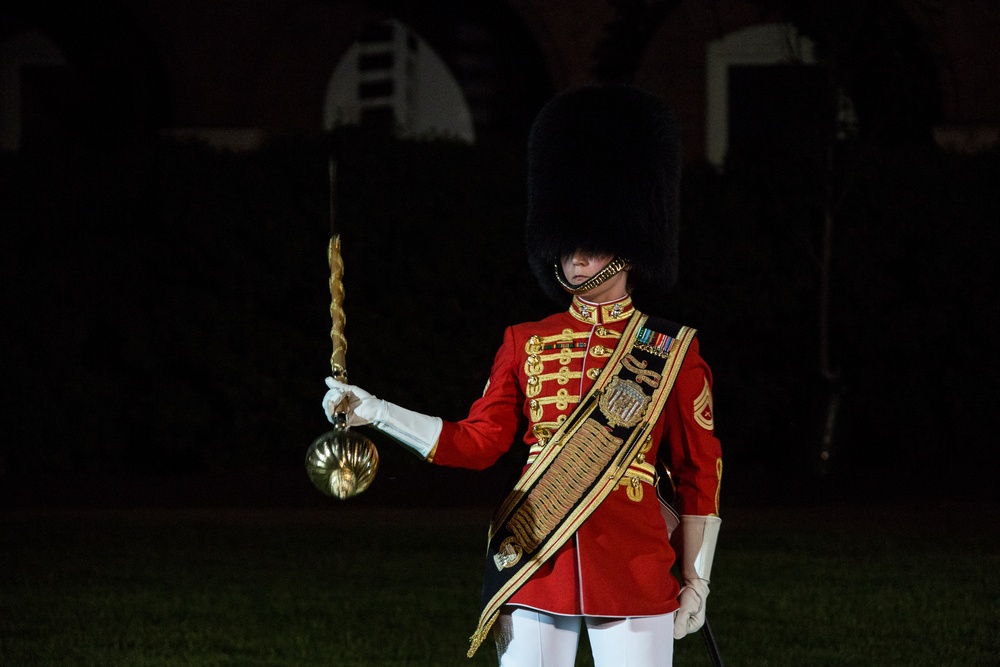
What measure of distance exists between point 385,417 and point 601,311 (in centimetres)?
69

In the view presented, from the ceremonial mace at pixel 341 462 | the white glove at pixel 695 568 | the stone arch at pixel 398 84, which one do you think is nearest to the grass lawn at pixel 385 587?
the white glove at pixel 695 568

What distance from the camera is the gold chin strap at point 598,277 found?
13.5 ft

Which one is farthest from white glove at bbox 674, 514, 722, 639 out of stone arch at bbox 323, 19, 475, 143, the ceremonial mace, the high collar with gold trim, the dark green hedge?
stone arch at bbox 323, 19, 475, 143

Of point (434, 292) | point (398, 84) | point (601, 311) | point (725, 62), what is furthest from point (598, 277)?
point (398, 84)

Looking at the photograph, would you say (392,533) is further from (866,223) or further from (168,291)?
(866,223)

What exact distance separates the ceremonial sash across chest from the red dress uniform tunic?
0.11 feet

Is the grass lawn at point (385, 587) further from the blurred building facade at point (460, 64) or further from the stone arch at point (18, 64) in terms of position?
the stone arch at point (18, 64)

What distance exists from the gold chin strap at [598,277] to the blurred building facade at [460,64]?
9118 millimetres

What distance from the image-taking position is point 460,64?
1866 centimetres

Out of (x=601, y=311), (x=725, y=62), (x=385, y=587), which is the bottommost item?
(x=385, y=587)

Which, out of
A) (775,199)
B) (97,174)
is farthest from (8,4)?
(775,199)

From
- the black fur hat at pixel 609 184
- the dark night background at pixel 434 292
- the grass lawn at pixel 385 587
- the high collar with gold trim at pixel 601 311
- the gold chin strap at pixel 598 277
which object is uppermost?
the black fur hat at pixel 609 184

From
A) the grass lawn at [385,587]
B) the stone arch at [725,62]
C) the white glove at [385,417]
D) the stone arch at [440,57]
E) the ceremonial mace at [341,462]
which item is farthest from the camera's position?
the stone arch at [725,62]

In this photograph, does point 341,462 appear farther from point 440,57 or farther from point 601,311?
point 440,57
